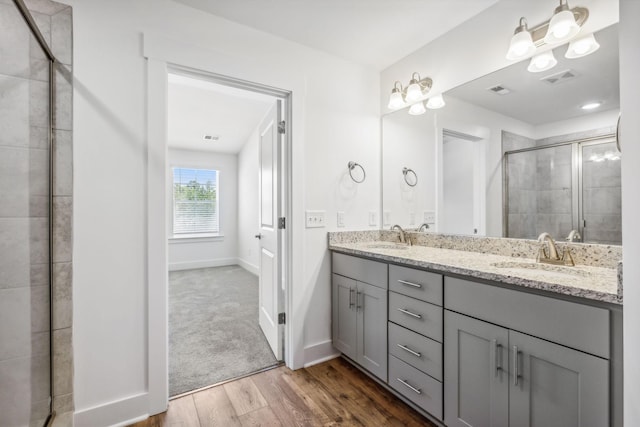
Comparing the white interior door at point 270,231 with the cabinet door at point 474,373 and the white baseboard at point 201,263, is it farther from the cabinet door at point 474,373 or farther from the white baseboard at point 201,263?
the white baseboard at point 201,263

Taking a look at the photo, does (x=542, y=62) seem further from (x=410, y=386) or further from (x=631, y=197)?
(x=410, y=386)

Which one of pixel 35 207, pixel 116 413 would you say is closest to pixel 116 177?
pixel 35 207

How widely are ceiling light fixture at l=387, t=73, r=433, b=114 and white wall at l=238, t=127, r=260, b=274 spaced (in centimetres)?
282

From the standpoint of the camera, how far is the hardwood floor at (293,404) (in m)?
1.55

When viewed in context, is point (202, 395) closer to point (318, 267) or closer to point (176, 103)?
point (318, 267)

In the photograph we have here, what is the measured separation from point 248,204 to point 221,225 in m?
0.94

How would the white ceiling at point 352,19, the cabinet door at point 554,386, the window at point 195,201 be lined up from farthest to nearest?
the window at point 195,201 → the white ceiling at point 352,19 → the cabinet door at point 554,386

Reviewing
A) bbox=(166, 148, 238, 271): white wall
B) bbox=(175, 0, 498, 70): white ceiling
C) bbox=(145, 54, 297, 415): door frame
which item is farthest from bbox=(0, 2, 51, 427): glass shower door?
bbox=(166, 148, 238, 271): white wall

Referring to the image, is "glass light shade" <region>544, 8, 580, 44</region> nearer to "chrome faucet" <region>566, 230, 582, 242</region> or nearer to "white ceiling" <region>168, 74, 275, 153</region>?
"chrome faucet" <region>566, 230, 582, 242</region>

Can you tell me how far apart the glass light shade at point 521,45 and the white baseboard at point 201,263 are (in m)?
5.54

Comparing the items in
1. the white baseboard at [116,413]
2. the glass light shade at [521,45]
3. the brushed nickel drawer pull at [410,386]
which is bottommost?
the white baseboard at [116,413]

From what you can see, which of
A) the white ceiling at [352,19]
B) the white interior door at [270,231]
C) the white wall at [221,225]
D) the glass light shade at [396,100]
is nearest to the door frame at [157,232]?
the white ceiling at [352,19]

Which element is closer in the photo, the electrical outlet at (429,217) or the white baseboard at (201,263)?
the electrical outlet at (429,217)

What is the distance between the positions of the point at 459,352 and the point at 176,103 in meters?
3.86
